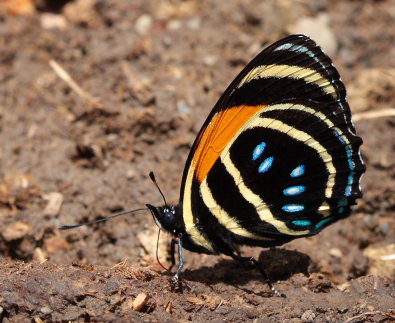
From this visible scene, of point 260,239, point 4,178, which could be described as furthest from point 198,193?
point 4,178

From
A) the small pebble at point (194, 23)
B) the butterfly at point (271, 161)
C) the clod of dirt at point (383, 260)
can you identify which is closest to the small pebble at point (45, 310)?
the butterfly at point (271, 161)

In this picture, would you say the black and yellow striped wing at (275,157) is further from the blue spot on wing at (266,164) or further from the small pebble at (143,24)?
the small pebble at (143,24)

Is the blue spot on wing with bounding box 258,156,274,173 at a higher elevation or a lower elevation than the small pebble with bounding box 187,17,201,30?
lower

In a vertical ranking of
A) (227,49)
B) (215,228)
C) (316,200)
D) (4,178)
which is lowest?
(4,178)

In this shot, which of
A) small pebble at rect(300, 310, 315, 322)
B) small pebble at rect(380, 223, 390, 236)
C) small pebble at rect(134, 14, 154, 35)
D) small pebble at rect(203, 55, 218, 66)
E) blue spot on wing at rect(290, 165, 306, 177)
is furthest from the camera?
small pebble at rect(134, 14, 154, 35)

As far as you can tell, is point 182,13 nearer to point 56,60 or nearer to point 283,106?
point 56,60

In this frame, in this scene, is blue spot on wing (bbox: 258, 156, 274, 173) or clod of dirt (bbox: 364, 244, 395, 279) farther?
clod of dirt (bbox: 364, 244, 395, 279)

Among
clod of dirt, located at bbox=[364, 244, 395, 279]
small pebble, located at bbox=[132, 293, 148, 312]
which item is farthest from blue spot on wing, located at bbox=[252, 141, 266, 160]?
clod of dirt, located at bbox=[364, 244, 395, 279]

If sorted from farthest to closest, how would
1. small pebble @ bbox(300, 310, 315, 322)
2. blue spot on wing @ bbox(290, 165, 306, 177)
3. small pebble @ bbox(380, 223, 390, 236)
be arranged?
small pebble @ bbox(380, 223, 390, 236)
blue spot on wing @ bbox(290, 165, 306, 177)
small pebble @ bbox(300, 310, 315, 322)

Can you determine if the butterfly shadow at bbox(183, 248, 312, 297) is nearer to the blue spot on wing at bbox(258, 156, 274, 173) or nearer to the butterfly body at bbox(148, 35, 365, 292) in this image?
the butterfly body at bbox(148, 35, 365, 292)
